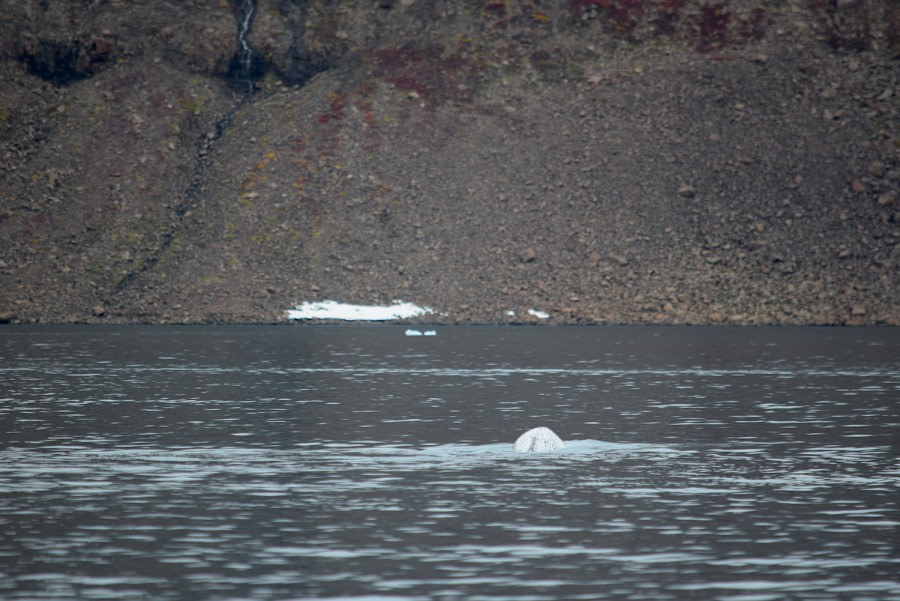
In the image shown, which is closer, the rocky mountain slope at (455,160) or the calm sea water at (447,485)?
the calm sea water at (447,485)

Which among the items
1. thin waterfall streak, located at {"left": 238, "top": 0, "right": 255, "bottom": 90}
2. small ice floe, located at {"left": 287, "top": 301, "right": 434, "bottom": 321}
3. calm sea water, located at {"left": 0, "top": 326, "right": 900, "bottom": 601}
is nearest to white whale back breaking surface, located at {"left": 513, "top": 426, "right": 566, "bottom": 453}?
calm sea water, located at {"left": 0, "top": 326, "right": 900, "bottom": 601}

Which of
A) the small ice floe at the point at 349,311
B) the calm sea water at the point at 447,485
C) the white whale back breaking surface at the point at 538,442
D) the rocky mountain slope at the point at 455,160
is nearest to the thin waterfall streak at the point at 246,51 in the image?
the rocky mountain slope at the point at 455,160

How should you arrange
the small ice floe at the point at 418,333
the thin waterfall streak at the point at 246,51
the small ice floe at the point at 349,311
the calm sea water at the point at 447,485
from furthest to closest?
the thin waterfall streak at the point at 246,51 → the small ice floe at the point at 349,311 → the small ice floe at the point at 418,333 → the calm sea water at the point at 447,485

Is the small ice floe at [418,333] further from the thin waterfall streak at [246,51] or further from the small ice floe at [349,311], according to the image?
the thin waterfall streak at [246,51]

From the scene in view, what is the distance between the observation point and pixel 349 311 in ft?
311

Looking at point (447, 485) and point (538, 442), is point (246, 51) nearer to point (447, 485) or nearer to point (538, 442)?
point (538, 442)

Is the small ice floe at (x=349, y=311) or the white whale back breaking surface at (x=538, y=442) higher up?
the small ice floe at (x=349, y=311)

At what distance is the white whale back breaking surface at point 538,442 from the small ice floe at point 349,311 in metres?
63.3

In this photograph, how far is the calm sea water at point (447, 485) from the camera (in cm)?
1759

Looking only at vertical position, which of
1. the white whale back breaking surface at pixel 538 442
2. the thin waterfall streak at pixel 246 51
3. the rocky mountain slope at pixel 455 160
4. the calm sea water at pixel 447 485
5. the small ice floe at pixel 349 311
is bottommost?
the calm sea water at pixel 447 485

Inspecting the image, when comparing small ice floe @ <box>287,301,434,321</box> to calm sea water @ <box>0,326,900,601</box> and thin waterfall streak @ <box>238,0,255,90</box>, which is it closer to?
thin waterfall streak @ <box>238,0,255,90</box>

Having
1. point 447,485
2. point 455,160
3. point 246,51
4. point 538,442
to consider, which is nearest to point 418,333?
point 455,160

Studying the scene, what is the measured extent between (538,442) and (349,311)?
213ft

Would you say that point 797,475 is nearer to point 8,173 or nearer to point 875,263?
point 875,263
